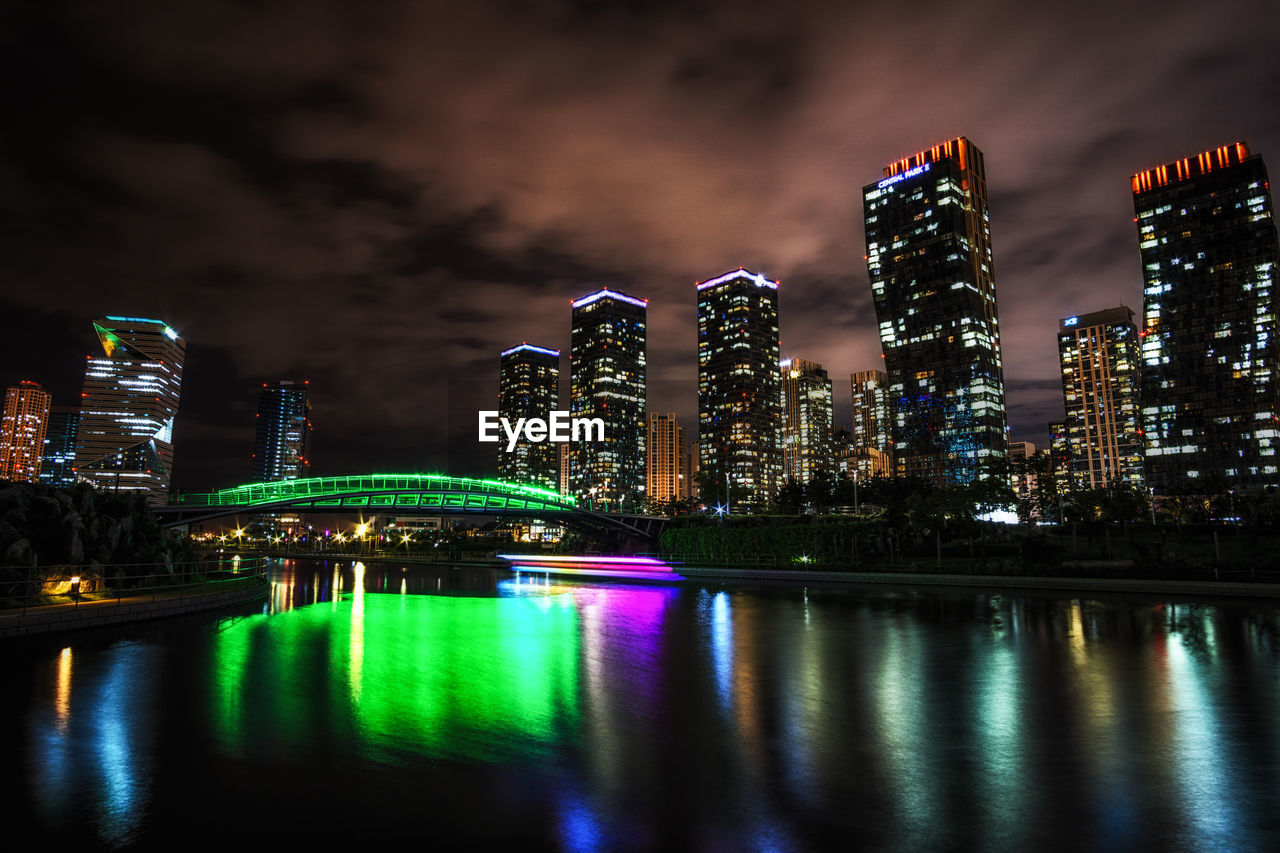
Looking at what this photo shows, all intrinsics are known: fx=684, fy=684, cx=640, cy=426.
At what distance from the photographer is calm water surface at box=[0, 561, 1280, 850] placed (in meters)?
8.39

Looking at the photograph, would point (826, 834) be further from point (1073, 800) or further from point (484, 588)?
point (484, 588)

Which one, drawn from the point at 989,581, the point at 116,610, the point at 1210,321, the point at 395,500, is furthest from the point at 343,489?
the point at 1210,321

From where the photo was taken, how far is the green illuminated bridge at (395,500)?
73.5 m

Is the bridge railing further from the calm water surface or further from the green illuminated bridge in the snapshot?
the calm water surface

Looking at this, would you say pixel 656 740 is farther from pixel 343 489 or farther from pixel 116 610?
pixel 343 489

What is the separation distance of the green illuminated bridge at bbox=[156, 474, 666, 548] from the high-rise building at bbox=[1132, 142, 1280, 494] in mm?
150224

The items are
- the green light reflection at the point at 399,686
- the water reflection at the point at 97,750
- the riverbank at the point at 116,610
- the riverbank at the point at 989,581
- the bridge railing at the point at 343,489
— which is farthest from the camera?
the bridge railing at the point at 343,489

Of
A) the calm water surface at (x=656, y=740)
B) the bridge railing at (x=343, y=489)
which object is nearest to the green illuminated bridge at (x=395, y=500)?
the bridge railing at (x=343, y=489)

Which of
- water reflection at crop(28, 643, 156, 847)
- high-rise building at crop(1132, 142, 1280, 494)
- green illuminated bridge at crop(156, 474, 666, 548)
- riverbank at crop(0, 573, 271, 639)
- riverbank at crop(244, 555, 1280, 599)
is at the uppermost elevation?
high-rise building at crop(1132, 142, 1280, 494)

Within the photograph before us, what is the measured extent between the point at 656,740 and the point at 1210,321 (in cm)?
21858

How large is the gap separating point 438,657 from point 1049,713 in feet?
53.5

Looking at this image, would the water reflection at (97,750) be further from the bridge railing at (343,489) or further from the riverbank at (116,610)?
the bridge railing at (343,489)

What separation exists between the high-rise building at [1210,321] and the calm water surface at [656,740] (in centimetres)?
18466

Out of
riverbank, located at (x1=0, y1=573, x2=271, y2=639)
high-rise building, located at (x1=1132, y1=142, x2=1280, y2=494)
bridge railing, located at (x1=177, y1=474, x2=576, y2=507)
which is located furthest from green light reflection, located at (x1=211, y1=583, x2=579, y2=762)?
high-rise building, located at (x1=1132, y1=142, x2=1280, y2=494)
